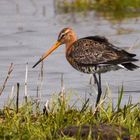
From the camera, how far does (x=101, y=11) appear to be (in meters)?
18.9

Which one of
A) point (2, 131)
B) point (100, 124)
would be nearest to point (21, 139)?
point (2, 131)

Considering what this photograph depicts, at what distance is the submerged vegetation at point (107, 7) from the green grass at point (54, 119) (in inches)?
391

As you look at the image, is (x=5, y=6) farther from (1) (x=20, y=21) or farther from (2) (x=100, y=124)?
(2) (x=100, y=124)

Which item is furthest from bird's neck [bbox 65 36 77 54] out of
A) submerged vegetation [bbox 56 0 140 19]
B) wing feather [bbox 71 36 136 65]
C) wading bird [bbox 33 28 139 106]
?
submerged vegetation [bbox 56 0 140 19]

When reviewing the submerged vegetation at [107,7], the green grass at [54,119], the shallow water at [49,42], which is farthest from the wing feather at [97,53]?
the submerged vegetation at [107,7]

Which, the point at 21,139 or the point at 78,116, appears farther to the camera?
the point at 78,116

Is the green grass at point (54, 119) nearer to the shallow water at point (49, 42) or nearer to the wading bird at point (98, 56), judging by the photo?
the wading bird at point (98, 56)

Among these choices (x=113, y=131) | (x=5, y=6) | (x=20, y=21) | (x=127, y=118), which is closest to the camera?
(x=113, y=131)

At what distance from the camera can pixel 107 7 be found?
19.0m

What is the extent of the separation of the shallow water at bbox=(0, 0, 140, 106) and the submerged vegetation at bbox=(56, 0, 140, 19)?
15.2 inches

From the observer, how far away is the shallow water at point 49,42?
12.0 metres

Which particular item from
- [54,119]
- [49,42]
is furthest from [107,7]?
[54,119]

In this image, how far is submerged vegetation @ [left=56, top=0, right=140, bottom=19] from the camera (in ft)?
61.2

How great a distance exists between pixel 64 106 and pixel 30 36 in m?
8.38
